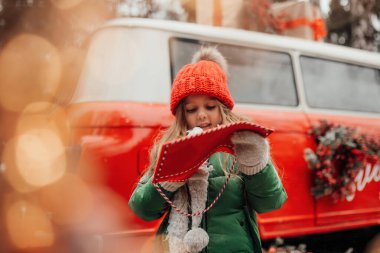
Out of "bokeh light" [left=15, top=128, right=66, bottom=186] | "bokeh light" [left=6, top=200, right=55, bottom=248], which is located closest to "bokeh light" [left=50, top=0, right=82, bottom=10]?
"bokeh light" [left=15, top=128, right=66, bottom=186]

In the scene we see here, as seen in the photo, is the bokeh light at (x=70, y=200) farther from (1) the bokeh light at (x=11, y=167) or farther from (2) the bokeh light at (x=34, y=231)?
(1) the bokeh light at (x=11, y=167)

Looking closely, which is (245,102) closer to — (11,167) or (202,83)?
(202,83)

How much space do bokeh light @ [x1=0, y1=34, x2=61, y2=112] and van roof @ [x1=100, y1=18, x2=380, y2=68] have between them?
381 cm

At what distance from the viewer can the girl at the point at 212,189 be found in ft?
4.97

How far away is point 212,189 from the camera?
169 centimetres

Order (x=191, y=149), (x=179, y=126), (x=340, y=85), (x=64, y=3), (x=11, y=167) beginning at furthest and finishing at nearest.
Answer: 1. (x=64, y=3)
2. (x=11, y=167)
3. (x=340, y=85)
4. (x=179, y=126)
5. (x=191, y=149)

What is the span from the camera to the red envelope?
135 centimetres

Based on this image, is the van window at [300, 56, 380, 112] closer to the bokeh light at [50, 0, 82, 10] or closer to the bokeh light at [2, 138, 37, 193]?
the bokeh light at [2, 138, 37, 193]

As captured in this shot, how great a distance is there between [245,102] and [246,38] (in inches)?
22.5

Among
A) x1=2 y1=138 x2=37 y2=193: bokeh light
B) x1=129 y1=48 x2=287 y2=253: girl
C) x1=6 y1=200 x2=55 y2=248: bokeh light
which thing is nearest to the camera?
x1=129 y1=48 x2=287 y2=253: girl

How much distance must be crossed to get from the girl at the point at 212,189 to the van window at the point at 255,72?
57.8 inches

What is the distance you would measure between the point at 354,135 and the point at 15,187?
146 inches

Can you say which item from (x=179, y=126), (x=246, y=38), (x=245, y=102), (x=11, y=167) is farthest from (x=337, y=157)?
(x=11, y=167)

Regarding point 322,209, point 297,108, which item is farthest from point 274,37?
point 322,209
